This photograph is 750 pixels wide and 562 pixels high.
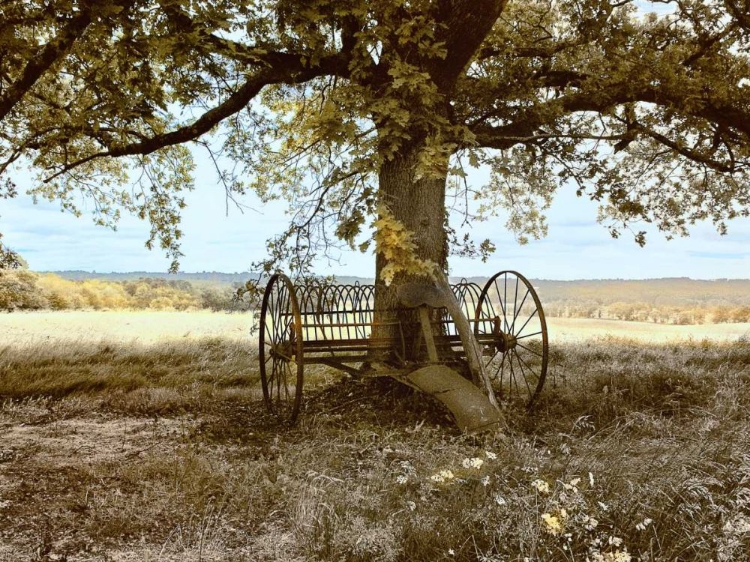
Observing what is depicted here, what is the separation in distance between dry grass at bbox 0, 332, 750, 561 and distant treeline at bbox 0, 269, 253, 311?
58.5ft

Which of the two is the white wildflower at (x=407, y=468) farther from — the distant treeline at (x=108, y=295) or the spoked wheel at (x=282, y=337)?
the distant treeline at (x=108, y=295)

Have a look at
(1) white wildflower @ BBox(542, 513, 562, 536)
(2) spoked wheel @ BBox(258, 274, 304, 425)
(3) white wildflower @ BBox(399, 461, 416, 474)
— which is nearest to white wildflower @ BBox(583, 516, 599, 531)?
(1) white wildflower @ BBox(542, 513, 562, 536)

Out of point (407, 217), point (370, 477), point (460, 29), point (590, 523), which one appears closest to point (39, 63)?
point (407, 217)

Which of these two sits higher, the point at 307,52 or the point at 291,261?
the point at 307,52

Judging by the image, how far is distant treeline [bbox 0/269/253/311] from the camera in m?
27.2

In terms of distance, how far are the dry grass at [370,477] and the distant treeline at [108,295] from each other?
17818 millimetres

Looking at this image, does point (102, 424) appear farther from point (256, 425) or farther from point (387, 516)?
point (387, 516)

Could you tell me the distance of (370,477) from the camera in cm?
Answer: 489

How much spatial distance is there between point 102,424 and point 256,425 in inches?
87.5

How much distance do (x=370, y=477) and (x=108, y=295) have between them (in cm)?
3136

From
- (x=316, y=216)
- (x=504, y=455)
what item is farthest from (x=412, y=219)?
(x=504, y=455)

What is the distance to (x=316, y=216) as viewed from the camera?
10070 millimetres

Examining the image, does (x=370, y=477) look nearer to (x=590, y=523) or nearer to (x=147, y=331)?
(x=590, y=523)

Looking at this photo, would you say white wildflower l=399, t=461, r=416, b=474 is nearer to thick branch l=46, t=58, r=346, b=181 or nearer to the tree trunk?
the tree trunk
